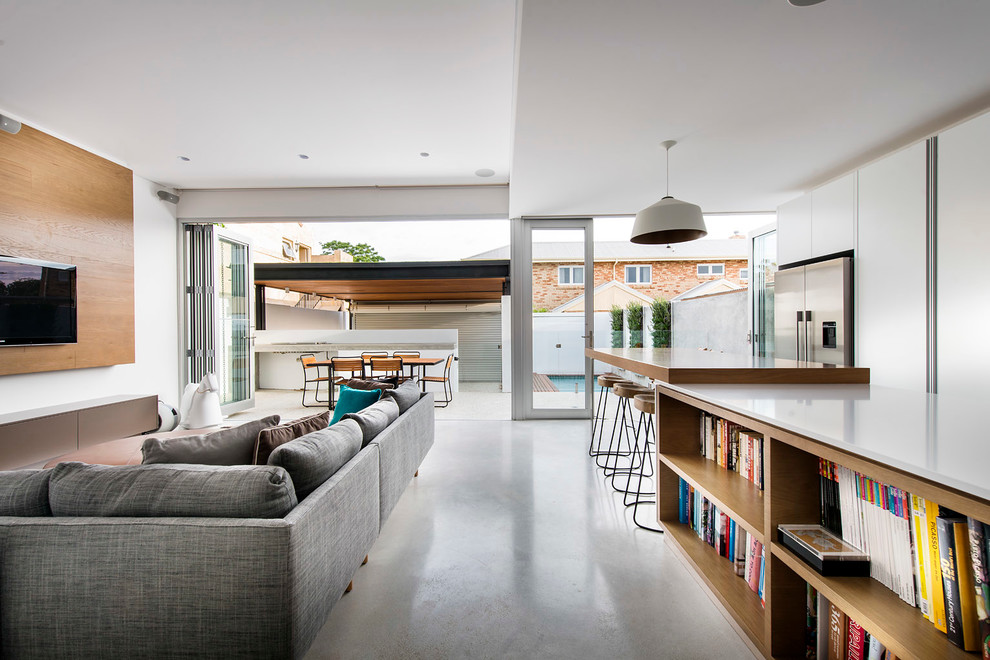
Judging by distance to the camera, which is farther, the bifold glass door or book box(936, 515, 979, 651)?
the bifold glass door

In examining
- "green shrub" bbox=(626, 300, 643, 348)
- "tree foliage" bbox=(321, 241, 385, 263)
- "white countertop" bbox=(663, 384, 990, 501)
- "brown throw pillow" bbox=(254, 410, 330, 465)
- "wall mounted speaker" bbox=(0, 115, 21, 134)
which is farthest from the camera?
"tree foliage" bbox=(321, 241, 385, 263)

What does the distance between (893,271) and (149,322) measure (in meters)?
6.87

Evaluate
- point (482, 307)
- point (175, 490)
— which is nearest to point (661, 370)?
point (175, 490)

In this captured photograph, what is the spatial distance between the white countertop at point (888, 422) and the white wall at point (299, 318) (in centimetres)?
918

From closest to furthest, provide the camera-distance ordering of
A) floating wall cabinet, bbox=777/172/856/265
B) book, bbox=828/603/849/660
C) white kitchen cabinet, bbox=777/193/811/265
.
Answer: book, bbox=828/603/849/660 < floating wall cabinet, bbox=777/172/856/265 < white kitchen cabinet, bbox=777/193/811/265

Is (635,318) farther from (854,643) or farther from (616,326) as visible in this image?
(854,643)

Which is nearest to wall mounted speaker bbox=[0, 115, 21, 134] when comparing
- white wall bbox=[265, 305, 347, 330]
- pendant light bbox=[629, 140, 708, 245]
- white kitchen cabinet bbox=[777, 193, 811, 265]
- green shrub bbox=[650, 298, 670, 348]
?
pendant light bbox=[629, 140, 708, 245]

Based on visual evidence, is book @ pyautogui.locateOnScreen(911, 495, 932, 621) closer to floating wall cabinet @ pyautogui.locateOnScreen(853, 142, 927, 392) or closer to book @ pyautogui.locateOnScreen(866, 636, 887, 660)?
book @ pyautogui.locateOnScreen(866, 636, 887, 660)

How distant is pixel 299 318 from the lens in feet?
31.3

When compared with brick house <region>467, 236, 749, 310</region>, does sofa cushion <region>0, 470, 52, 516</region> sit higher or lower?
lower

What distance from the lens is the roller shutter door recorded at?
936 cm

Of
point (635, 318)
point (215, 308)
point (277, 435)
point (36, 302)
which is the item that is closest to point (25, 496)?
point (277, 435)

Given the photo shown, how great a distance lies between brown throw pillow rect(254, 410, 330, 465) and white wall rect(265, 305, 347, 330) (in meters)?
7.68

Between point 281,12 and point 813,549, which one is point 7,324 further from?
point 813,549
